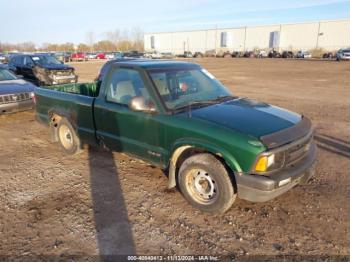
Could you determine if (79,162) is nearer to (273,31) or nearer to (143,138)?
(143,138)

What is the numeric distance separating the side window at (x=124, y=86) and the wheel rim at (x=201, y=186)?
127 cm

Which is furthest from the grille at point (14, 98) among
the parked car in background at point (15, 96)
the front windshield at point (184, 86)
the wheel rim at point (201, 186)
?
the wheel rim at point (201, 186)

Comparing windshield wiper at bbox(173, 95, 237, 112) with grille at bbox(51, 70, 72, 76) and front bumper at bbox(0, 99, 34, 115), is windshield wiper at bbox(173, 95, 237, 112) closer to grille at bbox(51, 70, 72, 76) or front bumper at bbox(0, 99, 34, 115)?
front bumper at bbox(0, 99, 34, 115)

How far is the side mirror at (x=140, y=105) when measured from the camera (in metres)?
3.89

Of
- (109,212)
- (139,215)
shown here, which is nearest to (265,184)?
(139,215)

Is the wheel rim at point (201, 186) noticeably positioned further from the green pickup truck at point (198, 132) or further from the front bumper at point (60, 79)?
the front bumper at point (60, 79)

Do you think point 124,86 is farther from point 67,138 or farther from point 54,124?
point 54,124

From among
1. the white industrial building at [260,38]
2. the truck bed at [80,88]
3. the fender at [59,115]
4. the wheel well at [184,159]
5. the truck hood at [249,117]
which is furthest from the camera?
the white industrial building at [260,38]

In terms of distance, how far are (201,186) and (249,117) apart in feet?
3.44

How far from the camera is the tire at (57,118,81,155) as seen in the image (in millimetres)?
5566

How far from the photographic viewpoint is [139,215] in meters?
3.75

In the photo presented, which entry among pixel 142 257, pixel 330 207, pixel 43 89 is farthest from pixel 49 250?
pixel 43 89

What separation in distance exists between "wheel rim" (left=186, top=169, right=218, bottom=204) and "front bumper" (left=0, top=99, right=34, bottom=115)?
6441 millimetres

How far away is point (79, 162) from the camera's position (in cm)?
543
